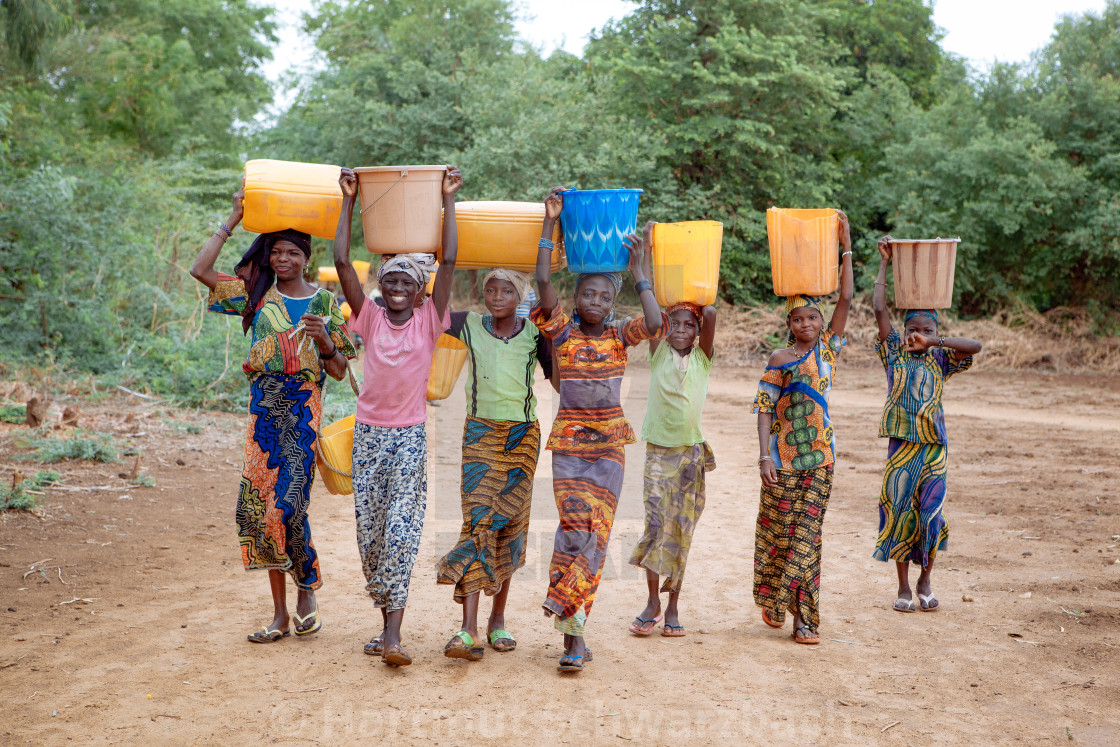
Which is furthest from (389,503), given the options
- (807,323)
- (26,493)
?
(26,493)

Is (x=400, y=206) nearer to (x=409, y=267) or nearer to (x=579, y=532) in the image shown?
(x=409, y=267)

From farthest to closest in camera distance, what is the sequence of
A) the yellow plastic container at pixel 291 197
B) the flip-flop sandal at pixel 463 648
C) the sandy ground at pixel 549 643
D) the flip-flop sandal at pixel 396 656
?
the yellow plastic container at pixel 291 197
the flip-flop sandal at pixel 463 648
the flip-flop sandal at pixel 396 656
the sandy ground at pixel 549 643

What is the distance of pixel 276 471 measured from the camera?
4027 mm

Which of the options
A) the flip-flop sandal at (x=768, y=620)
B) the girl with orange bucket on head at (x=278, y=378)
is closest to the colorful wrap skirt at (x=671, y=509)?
the flip-flop sandal at (x=768, y=620)

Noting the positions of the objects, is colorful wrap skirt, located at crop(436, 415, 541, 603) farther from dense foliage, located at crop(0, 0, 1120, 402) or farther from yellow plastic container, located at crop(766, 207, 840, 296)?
dense foliage, located at crop(0, 0, 1120, 402)

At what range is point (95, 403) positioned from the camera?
30.7 feet

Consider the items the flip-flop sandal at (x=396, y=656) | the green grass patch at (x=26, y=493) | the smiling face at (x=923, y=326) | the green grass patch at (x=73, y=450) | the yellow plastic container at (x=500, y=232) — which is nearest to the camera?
the flip-flop sandal at (x=396, y=656)

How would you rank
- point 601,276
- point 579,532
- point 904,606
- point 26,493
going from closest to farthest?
point 579,532
point 601,276
point 904,606
point 26,493

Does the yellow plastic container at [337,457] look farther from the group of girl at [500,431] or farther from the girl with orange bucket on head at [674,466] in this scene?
the girl with orange bucket on head at [674,466]

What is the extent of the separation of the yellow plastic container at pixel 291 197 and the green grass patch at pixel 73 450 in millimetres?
4013

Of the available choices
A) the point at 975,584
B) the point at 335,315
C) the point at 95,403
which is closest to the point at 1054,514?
the point at 975,584

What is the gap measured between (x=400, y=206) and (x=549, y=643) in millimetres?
2015

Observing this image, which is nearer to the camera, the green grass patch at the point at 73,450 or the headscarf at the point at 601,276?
the headscarf at the point at 601,276

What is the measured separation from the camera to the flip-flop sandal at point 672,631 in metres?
4.36
